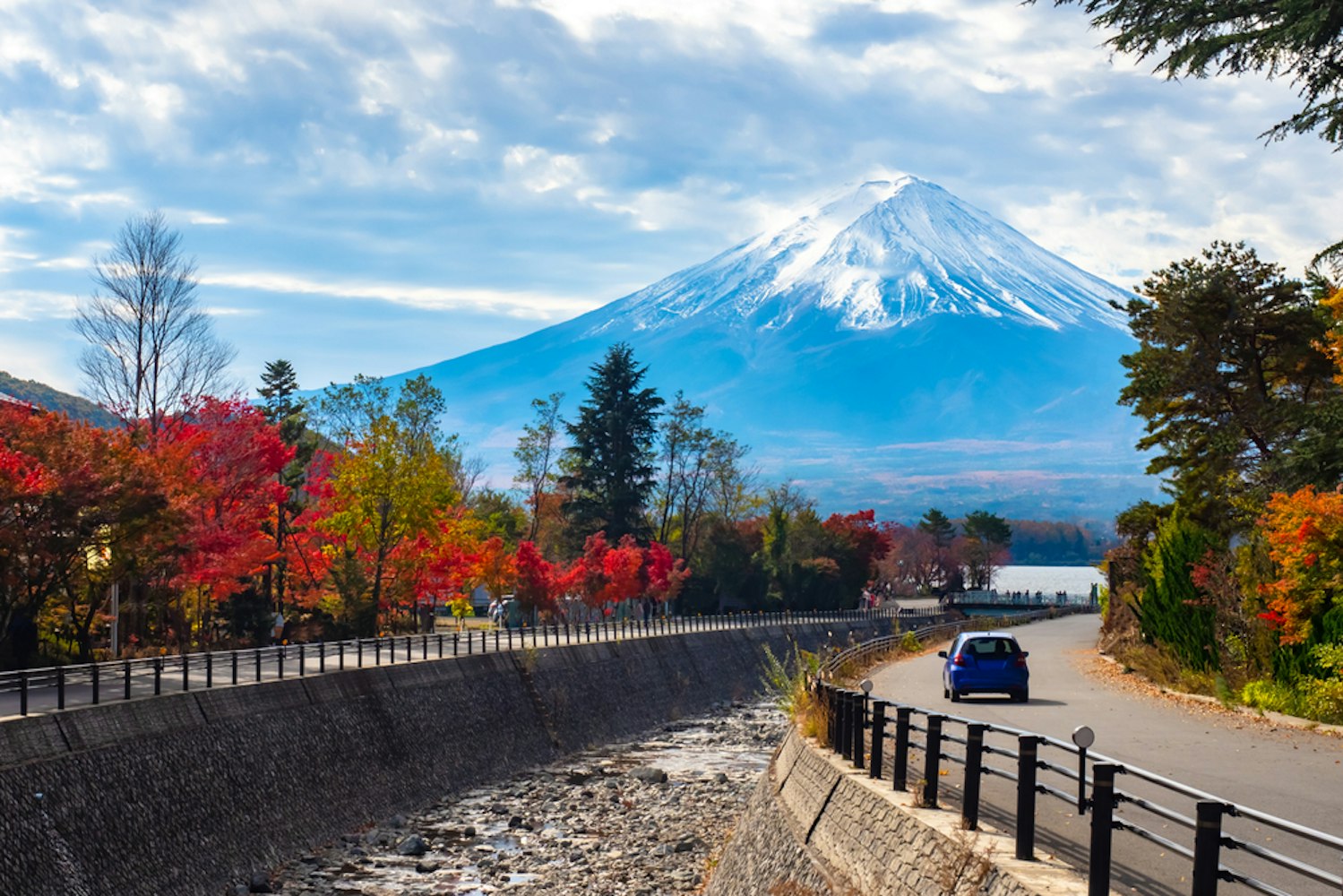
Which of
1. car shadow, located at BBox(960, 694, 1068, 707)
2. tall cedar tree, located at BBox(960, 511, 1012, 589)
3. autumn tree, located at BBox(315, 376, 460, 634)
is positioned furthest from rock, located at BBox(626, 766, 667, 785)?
tall cedar tree, located at BBox(960, 511, 1012, 589)

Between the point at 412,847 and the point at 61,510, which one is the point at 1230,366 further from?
the point at 61,510

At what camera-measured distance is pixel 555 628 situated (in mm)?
51469

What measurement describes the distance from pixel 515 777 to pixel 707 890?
16533 mm

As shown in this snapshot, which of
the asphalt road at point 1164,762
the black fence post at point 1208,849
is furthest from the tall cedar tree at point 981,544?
the black fence post at point 1208,849

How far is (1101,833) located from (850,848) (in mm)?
5451

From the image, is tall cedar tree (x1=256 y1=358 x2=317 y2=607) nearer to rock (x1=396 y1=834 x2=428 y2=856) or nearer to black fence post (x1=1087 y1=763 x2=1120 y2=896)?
rock (x1=396 y1=834 x2=428 y2=856)

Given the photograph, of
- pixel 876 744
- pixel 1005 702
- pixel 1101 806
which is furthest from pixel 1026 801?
pixel 1005 702

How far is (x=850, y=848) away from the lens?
1450 cm

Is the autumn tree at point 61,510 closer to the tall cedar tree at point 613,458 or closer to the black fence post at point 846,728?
the black fence post at point 846,728

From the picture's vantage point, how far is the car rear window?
28.9m

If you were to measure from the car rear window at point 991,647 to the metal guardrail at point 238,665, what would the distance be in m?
14.5

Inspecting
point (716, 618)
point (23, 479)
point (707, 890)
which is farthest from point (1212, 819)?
point (716, 618)

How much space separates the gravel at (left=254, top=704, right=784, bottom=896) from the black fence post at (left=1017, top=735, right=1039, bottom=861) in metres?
13.2

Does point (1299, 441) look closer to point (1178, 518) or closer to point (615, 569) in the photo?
point (1178, 518)
